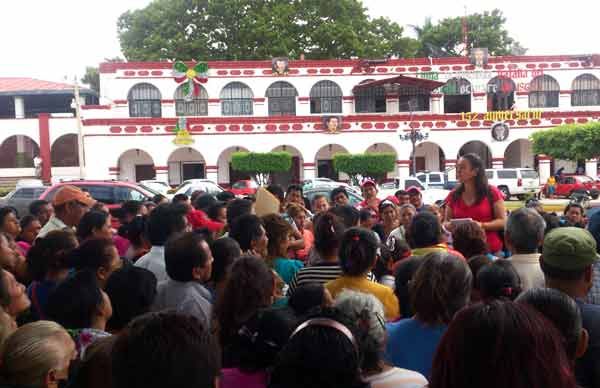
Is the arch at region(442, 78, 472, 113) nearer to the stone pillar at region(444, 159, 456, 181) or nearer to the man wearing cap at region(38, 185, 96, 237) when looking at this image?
the stone pillar at region(444, 159, 456, 181)

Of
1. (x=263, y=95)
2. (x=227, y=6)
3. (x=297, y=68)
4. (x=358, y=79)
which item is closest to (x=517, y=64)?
(x=358, y=79)

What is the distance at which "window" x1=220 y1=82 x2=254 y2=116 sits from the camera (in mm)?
33875

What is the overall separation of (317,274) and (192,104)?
31047mm

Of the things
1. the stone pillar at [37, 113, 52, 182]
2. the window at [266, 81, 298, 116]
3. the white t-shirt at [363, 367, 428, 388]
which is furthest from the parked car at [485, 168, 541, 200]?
the white t-shirt at [363, 367, 428, 388]

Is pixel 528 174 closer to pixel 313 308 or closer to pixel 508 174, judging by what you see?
pixel 508 174

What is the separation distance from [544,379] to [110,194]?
1395 centimetres

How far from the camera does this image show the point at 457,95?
116 ft

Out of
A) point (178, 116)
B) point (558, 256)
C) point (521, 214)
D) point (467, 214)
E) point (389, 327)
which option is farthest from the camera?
point (178, 116)

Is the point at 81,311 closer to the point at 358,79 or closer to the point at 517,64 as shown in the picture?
the point at 358,79

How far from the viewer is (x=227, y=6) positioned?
38.1 metres

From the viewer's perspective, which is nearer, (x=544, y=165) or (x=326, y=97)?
(x=544, y=165)

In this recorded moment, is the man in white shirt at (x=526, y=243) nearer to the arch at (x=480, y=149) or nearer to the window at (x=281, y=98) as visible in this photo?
the window at (x=281, y=98)

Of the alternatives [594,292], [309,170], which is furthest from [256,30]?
[594,292]

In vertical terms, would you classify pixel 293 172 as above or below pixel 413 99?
below
